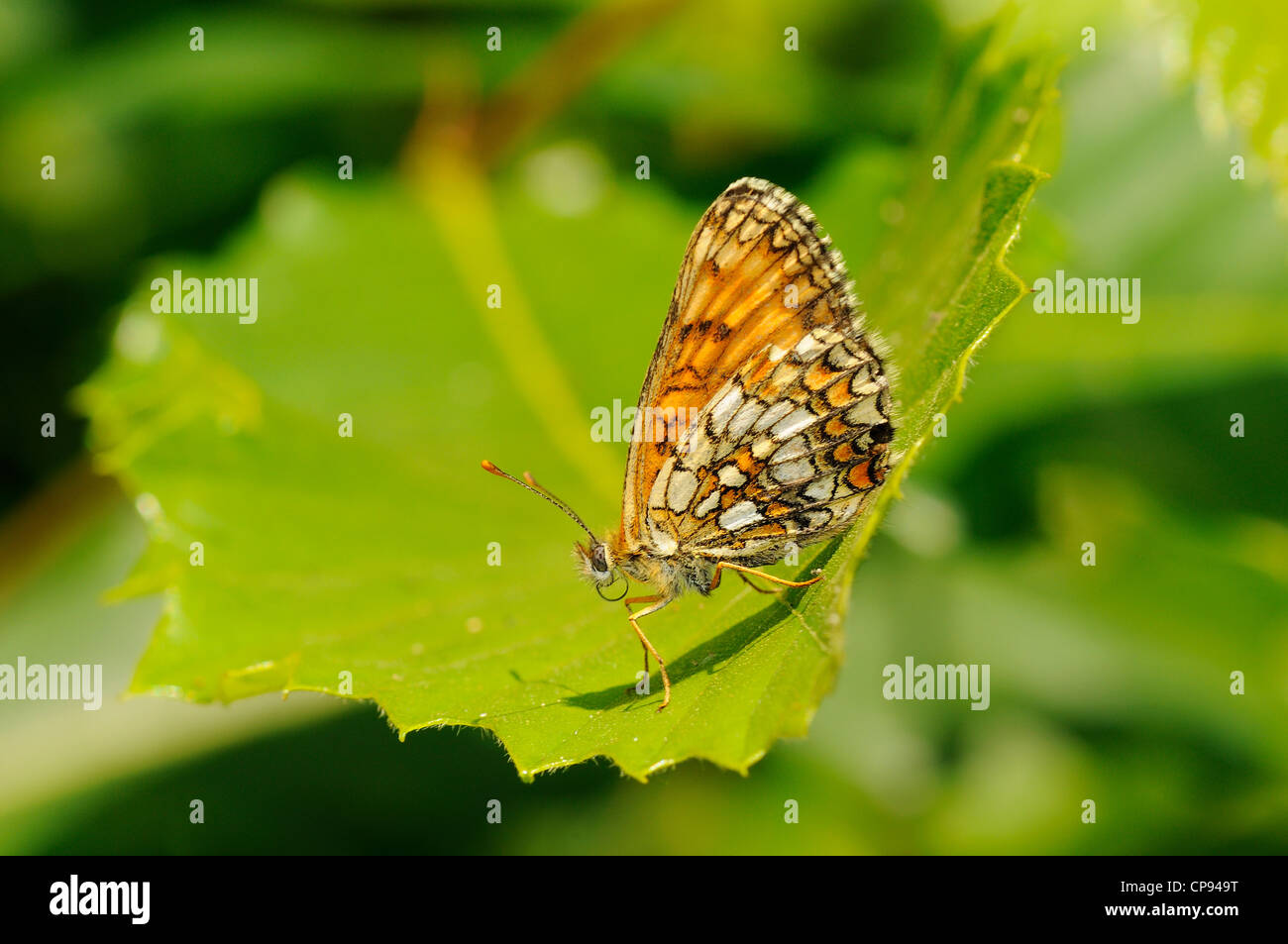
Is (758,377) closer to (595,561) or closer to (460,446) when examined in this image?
(595,561)

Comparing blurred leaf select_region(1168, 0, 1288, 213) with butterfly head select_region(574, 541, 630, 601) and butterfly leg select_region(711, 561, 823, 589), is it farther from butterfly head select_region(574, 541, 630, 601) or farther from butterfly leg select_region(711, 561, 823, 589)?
butterfly head select_region(574, 541, 630, 601)

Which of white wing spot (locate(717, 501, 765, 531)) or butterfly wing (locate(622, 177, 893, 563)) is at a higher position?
butterfly wing (locate(622, 177, 893, 563))

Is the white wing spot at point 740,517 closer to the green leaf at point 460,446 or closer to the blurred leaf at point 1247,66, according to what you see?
the green leaf at point 460,446

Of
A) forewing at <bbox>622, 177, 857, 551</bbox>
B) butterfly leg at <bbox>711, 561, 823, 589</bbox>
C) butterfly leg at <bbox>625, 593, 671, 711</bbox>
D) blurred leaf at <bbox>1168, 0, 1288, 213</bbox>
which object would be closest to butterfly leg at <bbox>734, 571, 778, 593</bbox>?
butterfly leg at <bbox>711, 561, 823, 589</bbox>

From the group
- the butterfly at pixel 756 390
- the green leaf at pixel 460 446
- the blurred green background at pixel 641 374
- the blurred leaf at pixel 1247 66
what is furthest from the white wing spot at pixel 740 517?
the blurred leaf at pixel 1247 66

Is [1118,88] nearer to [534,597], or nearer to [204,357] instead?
[534,597]

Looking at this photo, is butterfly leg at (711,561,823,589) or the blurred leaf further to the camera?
butterfly leg at (711,561,823,589)

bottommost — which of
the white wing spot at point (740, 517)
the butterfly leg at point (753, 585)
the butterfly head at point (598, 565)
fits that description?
the butterfly leg at point (753, 585)
